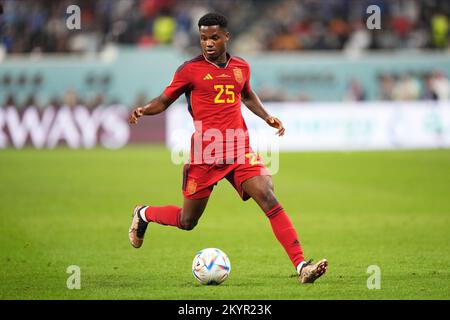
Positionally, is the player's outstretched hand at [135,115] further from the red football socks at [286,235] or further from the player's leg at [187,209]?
the red football socks at [286,235]

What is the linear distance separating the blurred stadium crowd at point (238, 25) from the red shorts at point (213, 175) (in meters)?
23.7

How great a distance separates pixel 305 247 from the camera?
11047mm

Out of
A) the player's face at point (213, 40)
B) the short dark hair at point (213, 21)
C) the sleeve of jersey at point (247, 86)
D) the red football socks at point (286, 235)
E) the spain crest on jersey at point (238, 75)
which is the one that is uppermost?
the short dark hair at point (213, 21)

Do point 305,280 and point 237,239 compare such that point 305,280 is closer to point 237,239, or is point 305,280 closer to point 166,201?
point 237,239

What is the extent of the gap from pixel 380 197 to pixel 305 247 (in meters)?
5.71

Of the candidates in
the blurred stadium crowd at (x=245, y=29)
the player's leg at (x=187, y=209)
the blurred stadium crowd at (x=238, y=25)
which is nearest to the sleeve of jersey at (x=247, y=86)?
the player's leg at (x=187, y=209)

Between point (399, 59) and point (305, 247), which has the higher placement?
point (399, 59)

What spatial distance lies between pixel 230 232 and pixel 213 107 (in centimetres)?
424

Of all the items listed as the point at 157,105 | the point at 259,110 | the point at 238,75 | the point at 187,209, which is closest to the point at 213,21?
the point at 238,75

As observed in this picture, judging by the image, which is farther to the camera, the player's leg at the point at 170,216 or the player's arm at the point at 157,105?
the player's leg at the point at 170,216

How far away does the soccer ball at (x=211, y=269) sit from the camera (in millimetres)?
8297

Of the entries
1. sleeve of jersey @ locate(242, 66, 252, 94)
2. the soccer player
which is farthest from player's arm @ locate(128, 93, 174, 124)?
sleeve of jersey @ locate(242, 66, 252, 94)

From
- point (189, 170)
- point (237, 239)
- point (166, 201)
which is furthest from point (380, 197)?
point (189, 170)
